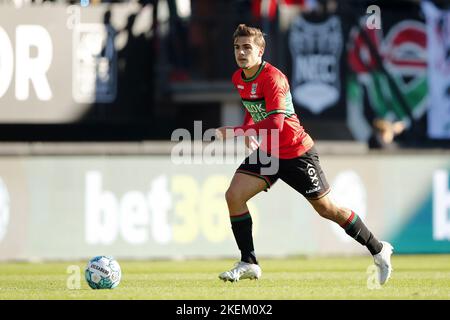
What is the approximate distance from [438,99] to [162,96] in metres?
5.13

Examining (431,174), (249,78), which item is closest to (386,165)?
(431,174)

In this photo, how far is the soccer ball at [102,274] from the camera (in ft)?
33.8

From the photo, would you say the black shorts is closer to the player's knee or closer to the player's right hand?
the player's right hand

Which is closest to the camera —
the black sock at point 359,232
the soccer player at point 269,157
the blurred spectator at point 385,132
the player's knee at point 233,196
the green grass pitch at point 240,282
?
the green grass pitch at point 240,282

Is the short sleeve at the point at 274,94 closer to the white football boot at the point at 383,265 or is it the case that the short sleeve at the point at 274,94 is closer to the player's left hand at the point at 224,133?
the player's left hand at the point at 224,133

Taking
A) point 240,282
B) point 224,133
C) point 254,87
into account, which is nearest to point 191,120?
point 240,282

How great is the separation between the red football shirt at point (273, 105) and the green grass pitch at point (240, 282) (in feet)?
4.21

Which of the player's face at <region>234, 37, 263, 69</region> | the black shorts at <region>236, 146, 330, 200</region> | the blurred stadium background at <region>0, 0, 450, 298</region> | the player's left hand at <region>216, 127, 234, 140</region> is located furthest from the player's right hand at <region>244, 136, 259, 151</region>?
the blurred stadium background at <region>0, 0, 450, 298</region>

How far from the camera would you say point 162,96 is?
19562 mm

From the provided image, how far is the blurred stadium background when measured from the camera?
54.3ft

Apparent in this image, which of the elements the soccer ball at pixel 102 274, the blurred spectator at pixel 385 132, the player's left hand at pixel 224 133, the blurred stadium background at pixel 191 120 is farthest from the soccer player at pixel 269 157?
the blurred spectator at pixel 385 132

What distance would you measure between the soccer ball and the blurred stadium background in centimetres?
598

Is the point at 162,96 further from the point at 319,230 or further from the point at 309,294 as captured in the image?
the point at 309,294

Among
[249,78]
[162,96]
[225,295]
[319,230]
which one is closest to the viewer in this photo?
[225,295]
